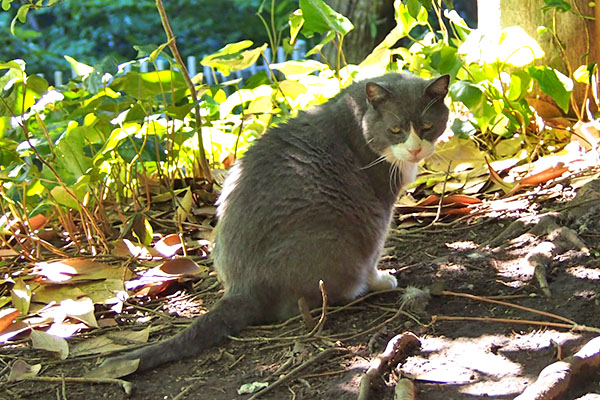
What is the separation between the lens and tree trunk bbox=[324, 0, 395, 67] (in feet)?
20.6

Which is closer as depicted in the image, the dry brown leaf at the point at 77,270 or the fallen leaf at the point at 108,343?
the fallen leaf at the point at 108,343

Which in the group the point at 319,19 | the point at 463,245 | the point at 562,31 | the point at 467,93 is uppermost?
the point at 319,19

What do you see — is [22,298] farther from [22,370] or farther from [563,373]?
[563,373]

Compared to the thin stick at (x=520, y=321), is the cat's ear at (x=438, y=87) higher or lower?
higher

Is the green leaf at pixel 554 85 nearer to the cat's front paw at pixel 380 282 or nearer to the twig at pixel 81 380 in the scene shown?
the cat's front paw at pixel 380 282

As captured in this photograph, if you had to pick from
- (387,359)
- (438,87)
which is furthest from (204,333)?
(438,87)

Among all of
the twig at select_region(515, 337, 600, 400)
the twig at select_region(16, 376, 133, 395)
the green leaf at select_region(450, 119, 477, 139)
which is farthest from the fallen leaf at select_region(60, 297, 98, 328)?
the green leaf at select_region(450, 119, 477, 139)

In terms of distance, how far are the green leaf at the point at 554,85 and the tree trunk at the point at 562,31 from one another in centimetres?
34

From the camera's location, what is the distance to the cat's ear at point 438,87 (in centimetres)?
277

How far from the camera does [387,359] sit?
2.04 metres

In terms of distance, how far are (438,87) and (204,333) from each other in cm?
136

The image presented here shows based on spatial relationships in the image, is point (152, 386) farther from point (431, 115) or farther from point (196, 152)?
point (196, 152)

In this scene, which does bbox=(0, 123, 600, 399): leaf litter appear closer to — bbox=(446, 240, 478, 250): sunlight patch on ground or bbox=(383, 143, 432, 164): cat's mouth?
bbox=(446, 240, 478, 250): sunlight patch on ground

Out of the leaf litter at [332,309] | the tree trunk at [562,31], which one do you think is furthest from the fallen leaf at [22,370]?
the tree trunk at [562,31]
